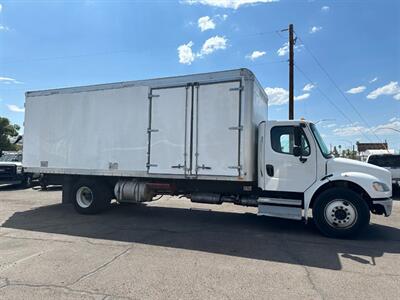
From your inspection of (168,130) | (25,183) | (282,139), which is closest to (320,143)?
(282,139)

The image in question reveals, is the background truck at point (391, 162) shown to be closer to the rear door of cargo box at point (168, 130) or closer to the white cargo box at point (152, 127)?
the white cargo box at point (152, 127)

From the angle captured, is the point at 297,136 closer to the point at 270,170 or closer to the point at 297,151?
the point at 297,151

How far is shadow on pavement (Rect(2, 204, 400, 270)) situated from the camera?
5.84m

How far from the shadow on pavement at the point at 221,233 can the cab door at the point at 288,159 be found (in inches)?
43.3

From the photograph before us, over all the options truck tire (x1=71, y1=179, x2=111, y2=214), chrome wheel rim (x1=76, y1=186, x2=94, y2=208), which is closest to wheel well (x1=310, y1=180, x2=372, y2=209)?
truck tire (x1=71, y1=179, x2=111, y2=214)

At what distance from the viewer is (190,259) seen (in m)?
5.43

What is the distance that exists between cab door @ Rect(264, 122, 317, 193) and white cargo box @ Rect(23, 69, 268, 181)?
42cm

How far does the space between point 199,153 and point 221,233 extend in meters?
1.92

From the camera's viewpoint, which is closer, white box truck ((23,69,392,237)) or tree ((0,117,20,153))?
white box truck ((23,69,392,237))

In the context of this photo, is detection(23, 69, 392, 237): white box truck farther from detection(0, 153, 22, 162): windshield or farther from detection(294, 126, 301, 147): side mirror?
detection(0, 153, 22, 162): windshield

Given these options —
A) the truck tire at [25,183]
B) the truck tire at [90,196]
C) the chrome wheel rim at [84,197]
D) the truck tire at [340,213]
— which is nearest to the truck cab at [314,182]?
the truck tire at [340,213]

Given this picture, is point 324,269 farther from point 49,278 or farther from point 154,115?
point 154,115

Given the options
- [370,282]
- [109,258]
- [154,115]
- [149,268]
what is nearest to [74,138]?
[154,115]

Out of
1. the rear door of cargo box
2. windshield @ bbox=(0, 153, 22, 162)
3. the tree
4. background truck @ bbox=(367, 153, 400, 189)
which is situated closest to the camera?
the rear door of cargo box
